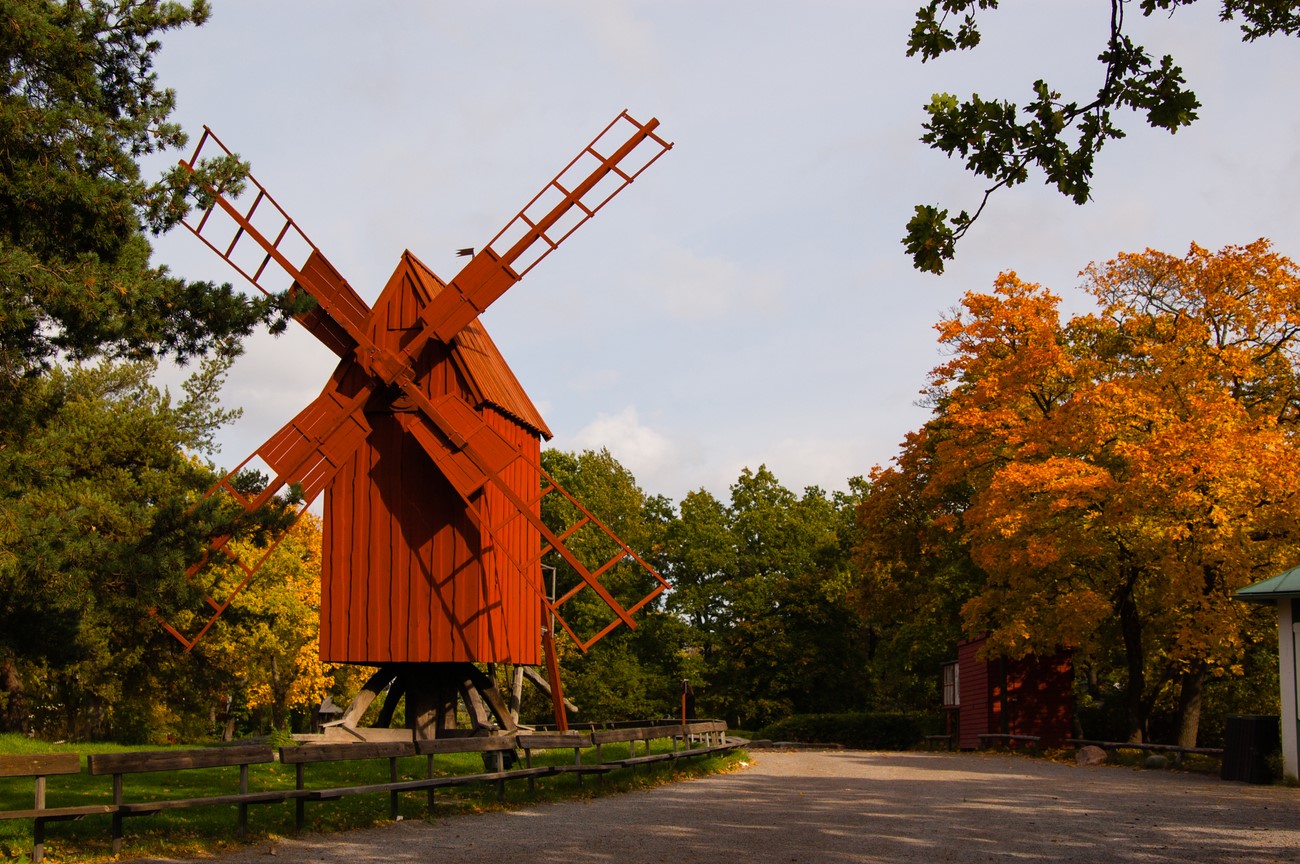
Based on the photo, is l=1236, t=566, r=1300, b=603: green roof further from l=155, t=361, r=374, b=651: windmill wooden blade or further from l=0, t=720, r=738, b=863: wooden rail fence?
l=155, t=361, r=374, b=651: windmill wooden blade

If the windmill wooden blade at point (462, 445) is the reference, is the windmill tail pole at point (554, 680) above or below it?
below

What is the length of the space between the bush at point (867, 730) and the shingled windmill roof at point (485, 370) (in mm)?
22199

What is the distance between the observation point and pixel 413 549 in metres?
19.7

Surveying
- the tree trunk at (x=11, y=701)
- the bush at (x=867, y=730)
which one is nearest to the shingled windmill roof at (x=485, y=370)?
the tree trunk at (x=11, y=701)

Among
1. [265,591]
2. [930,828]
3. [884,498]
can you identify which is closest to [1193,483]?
[884,498]

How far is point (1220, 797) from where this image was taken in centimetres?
1666

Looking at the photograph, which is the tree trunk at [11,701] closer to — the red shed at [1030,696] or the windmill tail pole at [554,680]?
the windmill tail pole at [554,680]

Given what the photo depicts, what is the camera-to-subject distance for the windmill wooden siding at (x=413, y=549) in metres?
19.5

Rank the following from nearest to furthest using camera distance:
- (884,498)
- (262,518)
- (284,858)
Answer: (284,858) → (262,518) → (884,498)

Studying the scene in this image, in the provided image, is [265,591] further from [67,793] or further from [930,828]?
[930,828]

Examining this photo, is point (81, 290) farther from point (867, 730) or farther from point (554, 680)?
point (867, 730)

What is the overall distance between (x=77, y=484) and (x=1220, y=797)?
63.6 feet

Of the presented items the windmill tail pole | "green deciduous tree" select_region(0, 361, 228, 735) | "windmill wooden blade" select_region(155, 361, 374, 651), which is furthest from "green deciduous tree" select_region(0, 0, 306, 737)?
the windmill tail pole

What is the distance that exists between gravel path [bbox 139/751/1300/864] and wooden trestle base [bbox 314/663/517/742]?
14.4 feet
